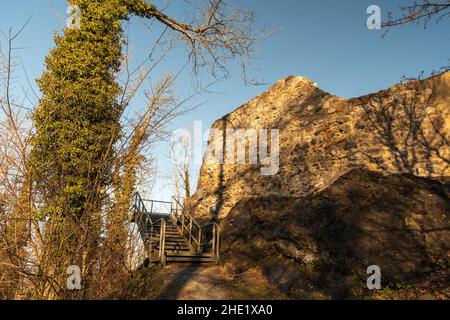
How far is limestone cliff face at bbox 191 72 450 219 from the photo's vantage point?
9977 mm

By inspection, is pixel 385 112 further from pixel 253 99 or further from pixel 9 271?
pixel 9 271

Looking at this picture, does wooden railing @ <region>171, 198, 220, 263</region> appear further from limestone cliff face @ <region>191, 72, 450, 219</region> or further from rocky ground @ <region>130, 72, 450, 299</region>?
limestone cliff face @ <region>191, 72, 450, 219</region>

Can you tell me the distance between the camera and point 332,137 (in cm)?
1209

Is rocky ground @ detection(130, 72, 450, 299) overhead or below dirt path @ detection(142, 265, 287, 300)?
overhead

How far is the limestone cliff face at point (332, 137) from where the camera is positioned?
9.98 meters

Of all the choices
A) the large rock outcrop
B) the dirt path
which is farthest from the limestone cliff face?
the dirt path

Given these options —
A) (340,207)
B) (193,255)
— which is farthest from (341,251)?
(193,255)

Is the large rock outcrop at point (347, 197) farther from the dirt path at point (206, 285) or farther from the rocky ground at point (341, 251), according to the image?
the dirt path at point (206, 285)

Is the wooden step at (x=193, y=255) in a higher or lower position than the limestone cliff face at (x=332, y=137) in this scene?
lower

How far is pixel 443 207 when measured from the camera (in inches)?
311

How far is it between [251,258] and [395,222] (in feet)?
13.4

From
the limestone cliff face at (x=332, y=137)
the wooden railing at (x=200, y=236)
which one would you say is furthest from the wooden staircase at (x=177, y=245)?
the limestone cliff face at (x=332, y=137)

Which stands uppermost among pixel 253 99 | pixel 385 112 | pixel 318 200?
pixel 253 99
